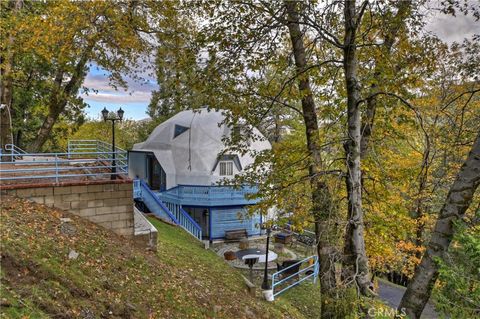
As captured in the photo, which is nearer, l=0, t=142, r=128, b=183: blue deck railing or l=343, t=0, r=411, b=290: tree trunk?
l=343, t=0, r=411, b=290: tree trunk

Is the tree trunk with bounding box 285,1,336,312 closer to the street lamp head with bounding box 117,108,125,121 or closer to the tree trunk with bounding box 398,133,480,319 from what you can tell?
the tree trunk with bounding box 398,133,480,319

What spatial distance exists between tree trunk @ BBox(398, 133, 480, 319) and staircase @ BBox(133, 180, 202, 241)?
45.8ft

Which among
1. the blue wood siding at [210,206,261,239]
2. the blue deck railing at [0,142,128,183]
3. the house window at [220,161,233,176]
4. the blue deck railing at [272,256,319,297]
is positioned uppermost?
the blue deck railing at [0,142,128,183]

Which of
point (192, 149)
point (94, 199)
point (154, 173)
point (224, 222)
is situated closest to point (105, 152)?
point (94, 199)

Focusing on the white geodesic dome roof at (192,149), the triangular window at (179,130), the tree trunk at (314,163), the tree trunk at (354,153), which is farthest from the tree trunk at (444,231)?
the triangular window at (179,130)

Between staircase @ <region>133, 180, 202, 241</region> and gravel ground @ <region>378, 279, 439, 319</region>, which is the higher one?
staircase @ <region>133, 180, 202, 241</region>

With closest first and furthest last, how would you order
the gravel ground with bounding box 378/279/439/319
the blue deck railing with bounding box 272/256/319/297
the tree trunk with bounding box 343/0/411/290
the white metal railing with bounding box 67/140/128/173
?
1. the tree trunk with bounding box 343/0/411/290
2. the white metal railing with bounding box 67/140/128/173
3. the blue deck railing with bounding box 272/256/319/297
4. the gravel ground with bounding box 378/279/439/319

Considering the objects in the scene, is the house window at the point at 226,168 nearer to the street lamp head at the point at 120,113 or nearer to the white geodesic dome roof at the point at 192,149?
the white geodesic dome roof at the point at 192,149

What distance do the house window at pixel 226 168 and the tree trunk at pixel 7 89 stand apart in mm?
11701

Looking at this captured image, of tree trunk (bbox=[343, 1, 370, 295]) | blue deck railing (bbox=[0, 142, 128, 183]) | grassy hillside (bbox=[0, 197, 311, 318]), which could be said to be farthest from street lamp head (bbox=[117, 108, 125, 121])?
tree trunk (bbox=[343, 1, 370, 295])

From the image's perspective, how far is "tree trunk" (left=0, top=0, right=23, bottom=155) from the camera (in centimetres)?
1132

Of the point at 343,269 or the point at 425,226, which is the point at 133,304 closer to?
the point at 343,269

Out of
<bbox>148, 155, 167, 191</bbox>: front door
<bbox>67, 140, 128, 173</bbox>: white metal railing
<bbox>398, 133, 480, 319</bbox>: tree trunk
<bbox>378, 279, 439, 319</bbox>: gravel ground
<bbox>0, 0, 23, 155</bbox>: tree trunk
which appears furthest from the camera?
<bbox>148, 155, 167, 191</bbox>: front door

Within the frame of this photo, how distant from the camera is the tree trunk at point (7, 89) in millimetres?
11318
